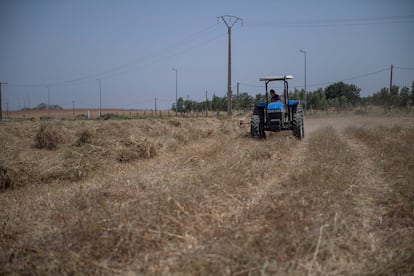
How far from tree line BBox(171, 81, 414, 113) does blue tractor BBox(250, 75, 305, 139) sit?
15052 millimetres

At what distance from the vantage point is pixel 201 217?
411 cm

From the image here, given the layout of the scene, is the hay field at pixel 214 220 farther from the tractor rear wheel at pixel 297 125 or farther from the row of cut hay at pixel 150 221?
the tractor rear wheel at pixel 297 125

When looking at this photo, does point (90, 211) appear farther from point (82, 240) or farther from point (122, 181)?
point (122, 181)

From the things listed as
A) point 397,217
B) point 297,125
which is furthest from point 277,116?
point 397,217

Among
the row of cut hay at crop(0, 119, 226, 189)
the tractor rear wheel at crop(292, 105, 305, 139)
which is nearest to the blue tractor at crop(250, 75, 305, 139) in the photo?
the tractor rear wheel at crop(292, 105, 305, 139)

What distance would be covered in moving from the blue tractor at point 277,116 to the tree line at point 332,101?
15052 mm

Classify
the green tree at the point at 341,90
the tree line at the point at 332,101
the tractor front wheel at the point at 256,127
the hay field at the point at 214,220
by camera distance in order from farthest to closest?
the green tree at the point at 341,90
the tree line at the point at 332,101
the tractor front wheel at the point at 256,127
the hay field at the point at 214,220

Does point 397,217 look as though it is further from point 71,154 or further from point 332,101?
point 332,101

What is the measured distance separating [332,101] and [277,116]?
167 feet

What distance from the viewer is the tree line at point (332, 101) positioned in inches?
Result: 1596

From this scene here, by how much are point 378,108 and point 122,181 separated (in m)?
44.3

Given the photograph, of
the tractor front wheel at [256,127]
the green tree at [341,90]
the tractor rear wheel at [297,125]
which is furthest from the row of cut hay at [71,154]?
the green tree at [341,90]

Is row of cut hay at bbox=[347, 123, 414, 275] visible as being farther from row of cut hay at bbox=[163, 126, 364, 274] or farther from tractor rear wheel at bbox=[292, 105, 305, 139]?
tractor rear wheel at bbox=[292, 105, 305, 139]

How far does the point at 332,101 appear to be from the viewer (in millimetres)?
59906
